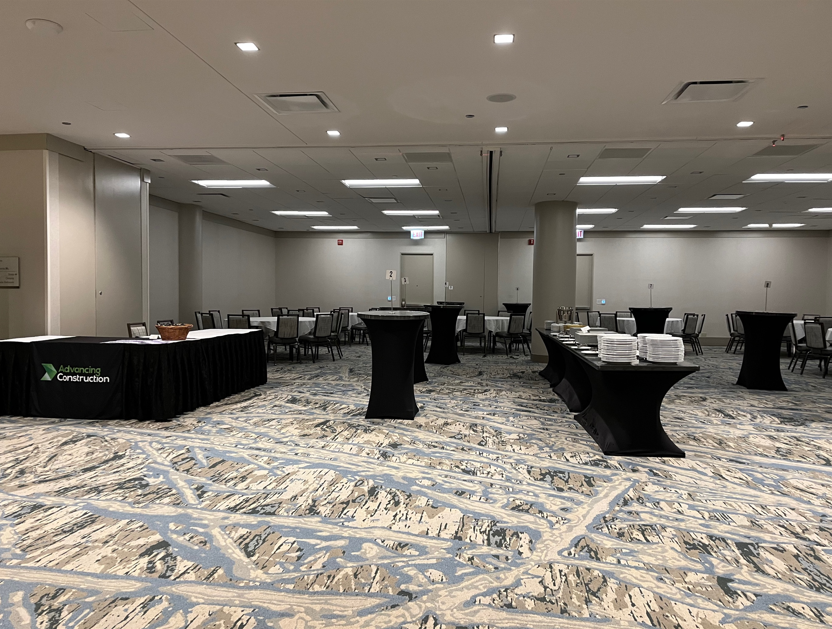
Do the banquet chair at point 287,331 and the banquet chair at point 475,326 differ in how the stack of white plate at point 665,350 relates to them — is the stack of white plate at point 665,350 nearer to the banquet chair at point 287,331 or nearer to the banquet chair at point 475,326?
the banquet chair at point 287,331

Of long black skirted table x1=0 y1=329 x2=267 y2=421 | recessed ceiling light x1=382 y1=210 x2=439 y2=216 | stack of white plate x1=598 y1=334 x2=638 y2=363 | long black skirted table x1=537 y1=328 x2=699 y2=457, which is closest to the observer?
long black skirted table x1=537 y1=328 x2=699 y2=457

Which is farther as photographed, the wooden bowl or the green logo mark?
the wooden bowl

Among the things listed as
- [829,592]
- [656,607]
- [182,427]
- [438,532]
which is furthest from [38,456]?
[829,592]

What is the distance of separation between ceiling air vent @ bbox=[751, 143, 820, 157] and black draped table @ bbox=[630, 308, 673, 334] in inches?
163

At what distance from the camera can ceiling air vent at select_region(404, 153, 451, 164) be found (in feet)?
24.5

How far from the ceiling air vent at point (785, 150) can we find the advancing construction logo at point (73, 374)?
859cm

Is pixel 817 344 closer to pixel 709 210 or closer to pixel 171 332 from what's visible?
pixel 709 210

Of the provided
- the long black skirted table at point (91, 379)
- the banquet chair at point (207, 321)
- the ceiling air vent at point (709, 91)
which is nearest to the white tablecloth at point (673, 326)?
the ceiling air vent at point (709, 91)

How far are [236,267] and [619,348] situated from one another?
12956mm

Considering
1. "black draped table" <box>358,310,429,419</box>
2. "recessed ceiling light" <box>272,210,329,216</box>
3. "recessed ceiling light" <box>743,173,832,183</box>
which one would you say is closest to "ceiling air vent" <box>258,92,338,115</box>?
"black draped table" <box>358,310,429,419</box>

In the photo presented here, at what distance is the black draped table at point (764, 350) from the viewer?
754cm

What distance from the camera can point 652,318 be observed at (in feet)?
35.9

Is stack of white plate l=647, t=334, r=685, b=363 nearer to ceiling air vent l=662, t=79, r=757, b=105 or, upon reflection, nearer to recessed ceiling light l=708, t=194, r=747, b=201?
ceiling air vent l=662, t=79, r=757, b=105

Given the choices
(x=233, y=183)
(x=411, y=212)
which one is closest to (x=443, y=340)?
(x=411, y=212)
